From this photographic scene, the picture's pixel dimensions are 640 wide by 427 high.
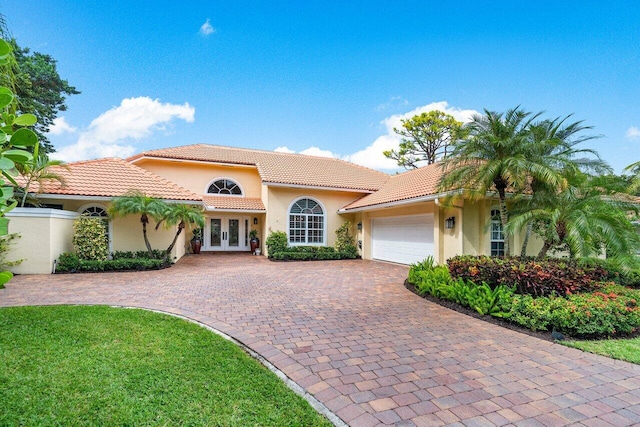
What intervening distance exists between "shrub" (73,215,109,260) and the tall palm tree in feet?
43.6

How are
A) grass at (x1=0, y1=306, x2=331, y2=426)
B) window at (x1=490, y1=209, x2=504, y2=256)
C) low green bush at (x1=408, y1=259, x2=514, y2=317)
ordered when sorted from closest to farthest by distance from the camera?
grass at (x1=0, y1=306, x2=331, y2=426)
low green bush at (x1=408, y1=259, x2=514, y2=317)
window at (x1=490, y1=209, x2=504, y2=256)

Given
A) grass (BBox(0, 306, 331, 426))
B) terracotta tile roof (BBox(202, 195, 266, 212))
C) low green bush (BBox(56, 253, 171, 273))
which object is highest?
terracotta tile roof (BBox(202, 195, 266, 212))

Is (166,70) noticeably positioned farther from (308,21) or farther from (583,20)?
(583,20)

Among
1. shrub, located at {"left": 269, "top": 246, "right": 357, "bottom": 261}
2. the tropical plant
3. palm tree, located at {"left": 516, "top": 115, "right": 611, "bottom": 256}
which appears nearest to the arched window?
shrub, located at {"left": 269, "top": 246, "right": 357, "bottom": 261}

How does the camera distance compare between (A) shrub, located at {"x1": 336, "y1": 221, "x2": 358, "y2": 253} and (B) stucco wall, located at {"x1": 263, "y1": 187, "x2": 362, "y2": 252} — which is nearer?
(B) stucco wall, located at {"x1": 263, "y1": 187, "x2": 362, "y2": 252}

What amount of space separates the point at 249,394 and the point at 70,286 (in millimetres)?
8927

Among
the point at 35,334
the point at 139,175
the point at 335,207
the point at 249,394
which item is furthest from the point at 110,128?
the point at 249,394

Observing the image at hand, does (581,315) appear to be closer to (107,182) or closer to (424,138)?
(107,182)

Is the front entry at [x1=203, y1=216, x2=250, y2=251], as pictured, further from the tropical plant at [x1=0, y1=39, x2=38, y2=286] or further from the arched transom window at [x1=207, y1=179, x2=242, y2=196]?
the tropical plant at [x1=0, y1=39, x2=38, y2=286]

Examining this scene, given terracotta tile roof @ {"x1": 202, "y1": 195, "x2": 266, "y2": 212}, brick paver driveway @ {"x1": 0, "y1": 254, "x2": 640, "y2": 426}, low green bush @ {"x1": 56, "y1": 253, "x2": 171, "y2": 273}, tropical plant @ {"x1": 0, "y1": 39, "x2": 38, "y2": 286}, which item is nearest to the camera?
tropical plant @ {"x1": 0, "y1": 39, "x2": 38, "y2": 286}

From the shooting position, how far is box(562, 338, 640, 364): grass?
Result: 487 cm

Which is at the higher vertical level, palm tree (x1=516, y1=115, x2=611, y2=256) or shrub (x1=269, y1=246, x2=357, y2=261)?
palm tree (x1=516, y1=115, x2=611, y2=256)

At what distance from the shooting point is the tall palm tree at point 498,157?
8.48 metres

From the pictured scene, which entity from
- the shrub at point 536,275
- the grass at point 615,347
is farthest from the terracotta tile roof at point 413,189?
the grass at point 615,347
